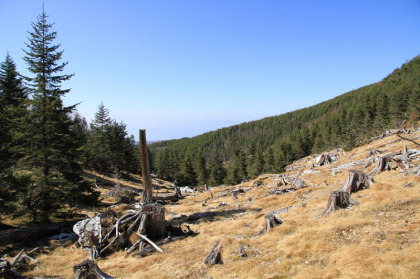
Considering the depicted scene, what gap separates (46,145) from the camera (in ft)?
46.9

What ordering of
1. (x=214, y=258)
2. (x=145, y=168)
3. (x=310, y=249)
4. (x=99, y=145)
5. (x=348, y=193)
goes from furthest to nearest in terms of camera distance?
1. (x=99, y=145)
2. (x=145, y=168)
3. (x=348, y=193)
4. (x=214, y=258)
5. (x=310, y=249)

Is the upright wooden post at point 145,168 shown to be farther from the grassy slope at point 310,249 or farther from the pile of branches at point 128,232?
the grassy slope at point 310,249

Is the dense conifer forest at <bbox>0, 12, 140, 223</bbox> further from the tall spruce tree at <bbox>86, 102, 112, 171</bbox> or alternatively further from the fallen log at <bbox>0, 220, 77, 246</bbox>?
the tall spruce tree at <bbox>86, 102, 112, 171</bbox>

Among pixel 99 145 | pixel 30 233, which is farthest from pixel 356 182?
pixel 99 145

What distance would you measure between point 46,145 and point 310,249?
17.3 m

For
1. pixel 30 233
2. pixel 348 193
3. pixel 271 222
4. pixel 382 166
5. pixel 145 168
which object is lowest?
pixel 30 233

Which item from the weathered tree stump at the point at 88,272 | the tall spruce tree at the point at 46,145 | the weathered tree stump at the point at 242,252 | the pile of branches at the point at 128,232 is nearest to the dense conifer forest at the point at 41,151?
the tall spruce tree at the point at 46,145

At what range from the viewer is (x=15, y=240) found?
11.4 m

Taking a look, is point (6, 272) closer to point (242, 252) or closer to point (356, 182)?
point (242, 252)

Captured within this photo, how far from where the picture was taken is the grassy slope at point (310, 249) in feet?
18.0

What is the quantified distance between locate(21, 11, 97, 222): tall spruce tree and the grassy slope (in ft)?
14.7

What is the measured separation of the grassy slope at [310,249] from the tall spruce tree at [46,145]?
4.47 meters

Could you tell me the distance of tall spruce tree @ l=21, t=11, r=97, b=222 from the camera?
13578 mm

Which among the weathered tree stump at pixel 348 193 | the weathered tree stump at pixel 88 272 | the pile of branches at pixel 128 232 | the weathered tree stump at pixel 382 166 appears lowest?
the pile of branches at pixel 128 232
